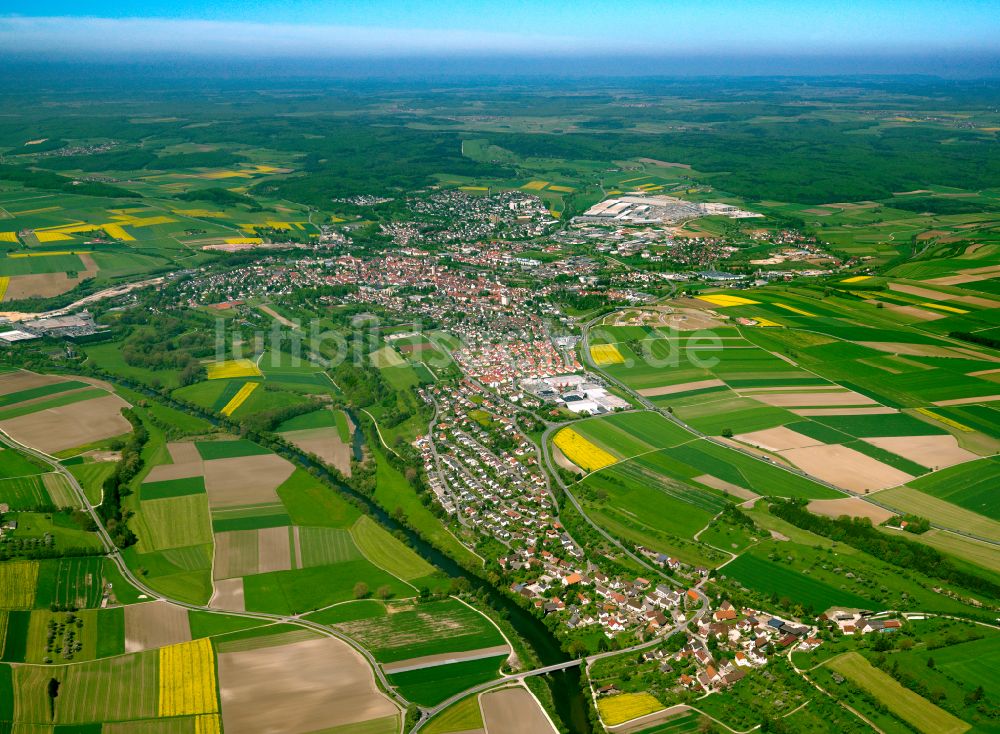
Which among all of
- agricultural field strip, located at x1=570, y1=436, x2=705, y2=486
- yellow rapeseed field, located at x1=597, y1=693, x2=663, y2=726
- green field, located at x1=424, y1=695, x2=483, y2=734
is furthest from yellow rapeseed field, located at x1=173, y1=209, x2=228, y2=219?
yellow rapeseed field, located at x1=597, y1=693, x2=663, y2=726

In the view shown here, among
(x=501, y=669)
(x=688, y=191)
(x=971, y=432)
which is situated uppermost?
(x=688, y=191)

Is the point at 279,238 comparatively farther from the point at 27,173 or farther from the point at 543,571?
the point at 543,571

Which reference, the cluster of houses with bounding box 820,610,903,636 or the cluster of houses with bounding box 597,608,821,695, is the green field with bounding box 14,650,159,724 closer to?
the cluster of houses with bounding box 597,608,821,695

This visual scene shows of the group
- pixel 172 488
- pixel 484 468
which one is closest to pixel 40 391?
pixel 172 488

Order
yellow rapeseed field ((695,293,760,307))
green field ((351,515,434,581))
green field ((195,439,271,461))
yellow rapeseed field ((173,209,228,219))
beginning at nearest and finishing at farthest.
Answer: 1. green field ((351,515,434,581))
2. green field ((195,439,271,461))
3. yellow rapeseed field ((695,293,760,307))
4. yellow rapeseed field ((173,209,228,219))

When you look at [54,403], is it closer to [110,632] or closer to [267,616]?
[110,632]

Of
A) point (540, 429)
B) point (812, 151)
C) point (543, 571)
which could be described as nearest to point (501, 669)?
point (543, 571)

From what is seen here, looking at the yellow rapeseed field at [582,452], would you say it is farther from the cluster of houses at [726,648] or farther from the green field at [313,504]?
the cluster of houses at [726,648]
